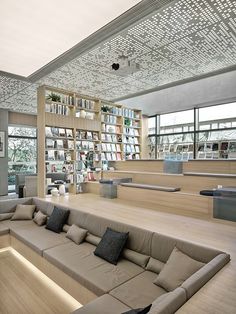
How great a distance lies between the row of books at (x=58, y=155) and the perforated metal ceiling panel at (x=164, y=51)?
1.77 meters

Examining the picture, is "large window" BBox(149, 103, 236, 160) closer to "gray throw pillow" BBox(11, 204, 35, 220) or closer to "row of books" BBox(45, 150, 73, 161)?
"row of books" BBox(45, 150, 73, 161)

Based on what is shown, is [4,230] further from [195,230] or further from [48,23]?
[48,23]

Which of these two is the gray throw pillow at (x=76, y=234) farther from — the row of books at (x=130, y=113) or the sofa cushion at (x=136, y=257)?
the row of books at (x=130, y=113)

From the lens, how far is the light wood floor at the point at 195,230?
1450 millimetres

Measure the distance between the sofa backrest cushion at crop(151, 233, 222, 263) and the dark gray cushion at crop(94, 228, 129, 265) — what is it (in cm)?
39

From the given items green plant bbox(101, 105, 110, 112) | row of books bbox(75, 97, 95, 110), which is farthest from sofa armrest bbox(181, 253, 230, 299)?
green plant bbox(101, 105, 110, 112)

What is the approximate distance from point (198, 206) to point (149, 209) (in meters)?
0.85

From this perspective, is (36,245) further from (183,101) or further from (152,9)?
(183,101)

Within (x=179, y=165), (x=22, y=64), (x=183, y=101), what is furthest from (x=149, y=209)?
(x=183, y=101)

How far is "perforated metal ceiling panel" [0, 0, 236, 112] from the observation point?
9.95ft

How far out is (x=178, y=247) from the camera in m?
2.37

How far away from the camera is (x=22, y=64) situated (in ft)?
15.1

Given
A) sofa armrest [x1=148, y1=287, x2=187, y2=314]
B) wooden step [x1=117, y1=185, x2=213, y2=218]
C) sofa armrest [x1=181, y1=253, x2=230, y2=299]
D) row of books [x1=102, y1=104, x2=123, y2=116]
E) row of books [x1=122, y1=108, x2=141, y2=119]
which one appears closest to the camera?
sofa armrest [x1=148, y1=287, x2=187, y2=314]

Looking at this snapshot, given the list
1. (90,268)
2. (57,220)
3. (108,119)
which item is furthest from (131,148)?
(90,268)
